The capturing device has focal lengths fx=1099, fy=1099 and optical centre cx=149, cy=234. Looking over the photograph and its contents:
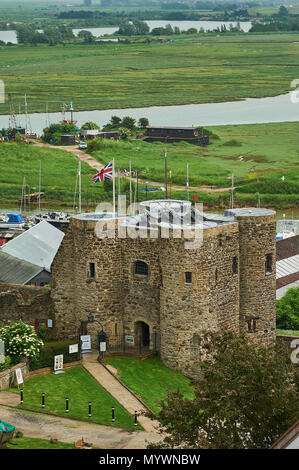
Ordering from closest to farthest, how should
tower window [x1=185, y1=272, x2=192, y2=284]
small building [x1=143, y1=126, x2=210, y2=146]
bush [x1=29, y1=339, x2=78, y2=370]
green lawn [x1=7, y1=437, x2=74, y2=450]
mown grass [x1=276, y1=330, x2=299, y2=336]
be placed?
green lawn [x1=7, y1=437, x2=74, y2=450]
bush [x1=29, y1=339, x2=78, y2=370]
tower window [x1=185, y1=272, x2=192, y2=284]
mown grass [x1=276, y1=330, x2=299, y2=336]
small building [x1=143, y1=126, x2=210, y2=146]

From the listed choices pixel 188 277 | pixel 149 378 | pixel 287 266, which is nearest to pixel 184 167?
pixel 287 266

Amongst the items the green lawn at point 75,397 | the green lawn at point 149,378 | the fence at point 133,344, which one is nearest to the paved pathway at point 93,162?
the fence at point 133,344

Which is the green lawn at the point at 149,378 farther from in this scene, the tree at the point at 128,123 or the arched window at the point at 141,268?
the tree at the point at 128,123

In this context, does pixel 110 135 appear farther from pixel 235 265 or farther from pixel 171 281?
pixel 171 281

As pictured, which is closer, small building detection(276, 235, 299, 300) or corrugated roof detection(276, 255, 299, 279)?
small building detection(276, 235, 299, 300)

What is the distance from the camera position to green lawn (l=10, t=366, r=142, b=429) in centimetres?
4934

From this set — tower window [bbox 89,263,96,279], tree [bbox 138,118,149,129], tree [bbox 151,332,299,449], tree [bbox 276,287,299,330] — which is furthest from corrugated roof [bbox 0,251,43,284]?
tree [bbox 138,118,149,129]

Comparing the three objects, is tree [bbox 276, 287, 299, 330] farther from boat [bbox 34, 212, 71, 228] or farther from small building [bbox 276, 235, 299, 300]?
boat [bbox 34, 212, 71, 228]

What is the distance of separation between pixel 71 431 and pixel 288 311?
2698 cm

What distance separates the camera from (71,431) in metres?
47.2

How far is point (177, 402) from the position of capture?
42781mm

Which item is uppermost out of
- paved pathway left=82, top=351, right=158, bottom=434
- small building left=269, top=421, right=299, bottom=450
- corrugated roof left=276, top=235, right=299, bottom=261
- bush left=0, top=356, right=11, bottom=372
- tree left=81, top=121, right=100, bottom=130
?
small building left=269, top=421, right=299, bottom=450

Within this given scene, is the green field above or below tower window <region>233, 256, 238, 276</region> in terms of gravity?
below

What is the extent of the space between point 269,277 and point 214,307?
531cm
